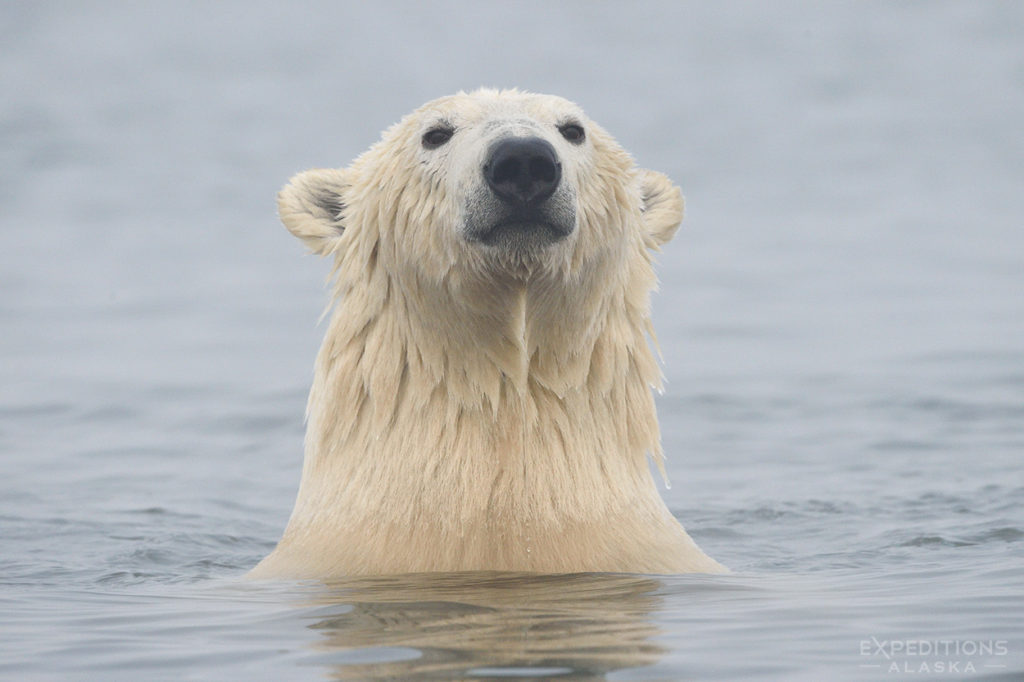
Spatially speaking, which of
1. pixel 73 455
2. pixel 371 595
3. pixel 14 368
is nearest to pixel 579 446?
pixel 371 595

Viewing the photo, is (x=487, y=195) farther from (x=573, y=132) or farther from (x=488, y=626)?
(x=488, y=626)

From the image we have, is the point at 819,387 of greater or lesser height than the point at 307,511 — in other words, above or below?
above

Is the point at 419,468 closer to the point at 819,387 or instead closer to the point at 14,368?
the point at 819,387

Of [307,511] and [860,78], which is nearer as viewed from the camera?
[307,511]

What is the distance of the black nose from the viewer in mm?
5195

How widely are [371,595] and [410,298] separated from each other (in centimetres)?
105

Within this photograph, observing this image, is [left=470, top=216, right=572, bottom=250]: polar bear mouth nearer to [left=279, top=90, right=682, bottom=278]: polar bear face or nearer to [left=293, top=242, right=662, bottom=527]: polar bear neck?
[left=279, top=90, right=682, bottom=278]: polar bear face

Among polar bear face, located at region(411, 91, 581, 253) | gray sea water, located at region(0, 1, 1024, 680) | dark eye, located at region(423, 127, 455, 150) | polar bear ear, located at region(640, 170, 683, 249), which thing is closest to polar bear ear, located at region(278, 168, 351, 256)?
dark eye, located at region(423, 127, 455, 150)

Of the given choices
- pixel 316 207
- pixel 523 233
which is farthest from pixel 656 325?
pixel 523 233

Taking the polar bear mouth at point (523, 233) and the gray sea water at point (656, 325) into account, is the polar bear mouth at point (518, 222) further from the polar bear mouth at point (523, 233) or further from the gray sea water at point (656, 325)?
the gray sea water at point (656, 325)

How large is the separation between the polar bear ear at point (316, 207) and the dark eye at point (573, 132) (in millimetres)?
1008

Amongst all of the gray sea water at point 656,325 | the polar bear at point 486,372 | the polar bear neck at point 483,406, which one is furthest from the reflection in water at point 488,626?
the polar bear neck at point 483,406

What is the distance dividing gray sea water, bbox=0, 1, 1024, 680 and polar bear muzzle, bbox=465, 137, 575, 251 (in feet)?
3.67

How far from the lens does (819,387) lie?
43.9 ft
